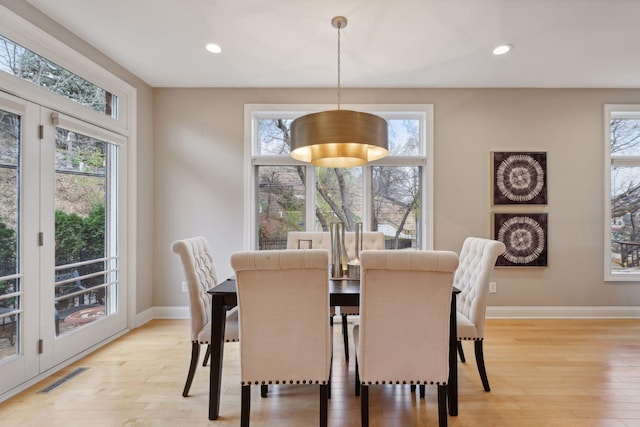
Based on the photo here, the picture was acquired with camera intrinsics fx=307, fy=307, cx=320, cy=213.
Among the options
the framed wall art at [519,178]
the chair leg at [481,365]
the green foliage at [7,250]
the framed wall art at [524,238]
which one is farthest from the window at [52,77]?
the framed wall art at [524,238]

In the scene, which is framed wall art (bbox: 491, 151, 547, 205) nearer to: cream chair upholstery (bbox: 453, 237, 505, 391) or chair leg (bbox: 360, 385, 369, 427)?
cream chair upholstery (bbox: 453, 237, 505, 391)

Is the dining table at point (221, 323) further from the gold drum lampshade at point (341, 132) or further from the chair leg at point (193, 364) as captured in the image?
the gold drum lampshade at point (341, 132)

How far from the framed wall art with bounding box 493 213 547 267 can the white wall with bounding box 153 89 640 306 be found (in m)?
0.11

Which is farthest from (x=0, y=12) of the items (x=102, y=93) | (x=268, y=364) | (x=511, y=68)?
(x=511, y=68)

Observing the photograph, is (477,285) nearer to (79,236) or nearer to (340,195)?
(340,195)

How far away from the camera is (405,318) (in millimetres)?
1493

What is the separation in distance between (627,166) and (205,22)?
15.2ft

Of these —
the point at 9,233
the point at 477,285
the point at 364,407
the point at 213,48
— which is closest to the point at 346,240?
the point at 477,285

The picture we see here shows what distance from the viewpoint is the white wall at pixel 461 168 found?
11.3ft

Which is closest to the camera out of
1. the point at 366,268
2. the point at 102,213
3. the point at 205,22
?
the point at 366,268

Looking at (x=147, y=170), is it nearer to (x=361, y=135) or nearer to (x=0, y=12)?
(x=0, y=12)

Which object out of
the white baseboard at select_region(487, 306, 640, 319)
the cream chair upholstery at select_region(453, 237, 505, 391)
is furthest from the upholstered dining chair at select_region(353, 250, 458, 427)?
the white baseboard at select_region(487, 306, 640, 319)

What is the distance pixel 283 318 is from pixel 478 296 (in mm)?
1302

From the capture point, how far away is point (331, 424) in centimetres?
171
